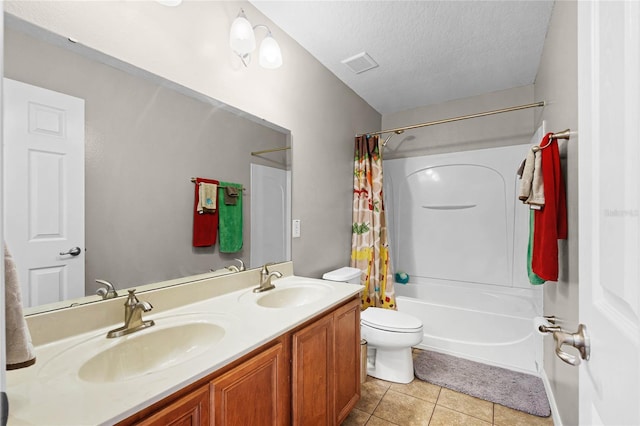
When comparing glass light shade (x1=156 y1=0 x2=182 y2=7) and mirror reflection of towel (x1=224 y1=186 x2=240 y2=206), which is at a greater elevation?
glass light shade (x1=156 y1=0 x2=182 y2=7)

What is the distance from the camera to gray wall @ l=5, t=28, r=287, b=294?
1001 millimetres

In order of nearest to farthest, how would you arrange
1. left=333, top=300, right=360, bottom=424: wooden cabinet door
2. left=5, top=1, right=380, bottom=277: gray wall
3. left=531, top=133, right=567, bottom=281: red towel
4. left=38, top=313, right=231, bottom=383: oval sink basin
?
left=38, top=313, right=231, bottom=383: oval sink basin → left=5, top=1, right=380, bottom=277: gray wall → left=531, top=133, right=567, bottom=281: red towel → left=333, top=300, right=360, bottom=424: wooden cabinet door

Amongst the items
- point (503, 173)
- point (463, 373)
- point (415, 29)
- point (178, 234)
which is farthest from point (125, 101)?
point (503, 173)

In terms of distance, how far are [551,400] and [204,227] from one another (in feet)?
7.70

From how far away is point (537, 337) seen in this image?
7.14 feet

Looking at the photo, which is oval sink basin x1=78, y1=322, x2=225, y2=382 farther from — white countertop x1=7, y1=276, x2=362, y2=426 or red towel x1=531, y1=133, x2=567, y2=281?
red towel x1=531, y1=133, x2=567, y2=281

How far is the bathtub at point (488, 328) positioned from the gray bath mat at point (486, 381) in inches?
3.2

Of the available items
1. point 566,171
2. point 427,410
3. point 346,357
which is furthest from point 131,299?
point 566,171

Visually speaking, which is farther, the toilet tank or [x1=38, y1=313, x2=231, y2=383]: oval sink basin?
the toilet tank

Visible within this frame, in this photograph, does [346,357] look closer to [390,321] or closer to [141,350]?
[390,321]

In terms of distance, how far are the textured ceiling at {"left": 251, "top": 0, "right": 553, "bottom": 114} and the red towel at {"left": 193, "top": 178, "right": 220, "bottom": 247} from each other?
1.25m

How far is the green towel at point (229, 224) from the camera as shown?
61.4 inches
